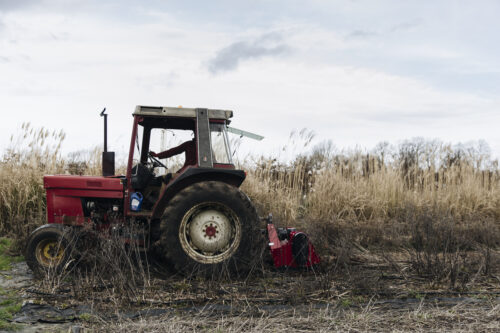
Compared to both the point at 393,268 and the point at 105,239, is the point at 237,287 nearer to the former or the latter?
the point at 105,239

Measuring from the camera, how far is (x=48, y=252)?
541 cm

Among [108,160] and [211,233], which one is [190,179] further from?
[108,160]

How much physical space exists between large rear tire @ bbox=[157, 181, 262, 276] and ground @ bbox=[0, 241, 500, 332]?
0.22 m

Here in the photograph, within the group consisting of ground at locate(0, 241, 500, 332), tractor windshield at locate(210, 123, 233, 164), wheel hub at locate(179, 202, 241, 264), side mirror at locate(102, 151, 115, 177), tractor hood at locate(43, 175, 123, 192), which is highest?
tractor windshield at locate(210, 123, 233, 164)

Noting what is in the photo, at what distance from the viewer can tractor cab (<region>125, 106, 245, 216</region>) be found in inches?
216

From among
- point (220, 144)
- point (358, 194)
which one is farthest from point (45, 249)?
point (358, 194)

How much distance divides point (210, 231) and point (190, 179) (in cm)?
63

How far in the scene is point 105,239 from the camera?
4871 millimetres

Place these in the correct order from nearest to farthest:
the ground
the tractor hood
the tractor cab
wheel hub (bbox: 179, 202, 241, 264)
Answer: the ground
wheel hub (bbox: 179, 202, 241, 264)
the tractor cab
the tractor hood

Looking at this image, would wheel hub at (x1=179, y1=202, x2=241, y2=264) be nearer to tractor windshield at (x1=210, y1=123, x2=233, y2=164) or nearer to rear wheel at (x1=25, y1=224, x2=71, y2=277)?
tractor windshield at (x1=210, y1=123, x2=233, y2=164)

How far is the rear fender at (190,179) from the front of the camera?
211 inches

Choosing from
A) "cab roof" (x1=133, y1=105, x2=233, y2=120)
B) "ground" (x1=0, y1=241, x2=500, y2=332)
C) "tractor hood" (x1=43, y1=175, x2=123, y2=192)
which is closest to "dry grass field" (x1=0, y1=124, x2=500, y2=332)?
"ground" (x1=0, y1=241, x2=500, y2=332)

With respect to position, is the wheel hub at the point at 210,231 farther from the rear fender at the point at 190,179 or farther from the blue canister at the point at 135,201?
the blue canister at the point at 135,201

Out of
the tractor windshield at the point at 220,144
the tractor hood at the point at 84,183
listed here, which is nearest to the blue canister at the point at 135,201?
the tractor hood at the point at 84,183
